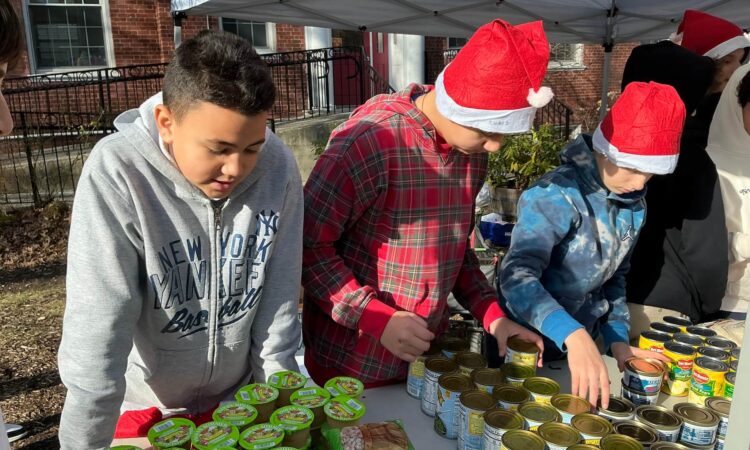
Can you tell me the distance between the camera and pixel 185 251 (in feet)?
5.39

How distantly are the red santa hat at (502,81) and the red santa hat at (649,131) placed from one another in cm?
45

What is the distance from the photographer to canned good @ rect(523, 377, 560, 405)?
1626mm

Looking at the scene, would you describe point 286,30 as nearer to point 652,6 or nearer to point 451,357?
point 652,6

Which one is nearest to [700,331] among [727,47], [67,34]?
[727,47]

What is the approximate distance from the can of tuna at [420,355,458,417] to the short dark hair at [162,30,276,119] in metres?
0.91

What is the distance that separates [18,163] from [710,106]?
9254mm

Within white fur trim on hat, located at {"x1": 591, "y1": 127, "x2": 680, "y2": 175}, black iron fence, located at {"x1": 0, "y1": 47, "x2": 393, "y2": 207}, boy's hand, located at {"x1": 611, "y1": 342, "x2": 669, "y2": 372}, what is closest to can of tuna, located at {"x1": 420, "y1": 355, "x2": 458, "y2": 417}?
boy's hand, located at {"x1": 611, "y1": 342, "x2": 669, "y2": 372}

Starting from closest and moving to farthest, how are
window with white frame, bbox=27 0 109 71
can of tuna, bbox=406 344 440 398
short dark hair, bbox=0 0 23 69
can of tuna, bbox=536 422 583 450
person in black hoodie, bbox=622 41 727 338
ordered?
short dark hair, bbox=0 0 23 69 → can of tuna, bbox=536 422 583 450 → can of tuna, bbox=406 344 440 398 → person in black hoodie, bbox=622 41 727 338 → window with white frame, bbox=27 0 109 71

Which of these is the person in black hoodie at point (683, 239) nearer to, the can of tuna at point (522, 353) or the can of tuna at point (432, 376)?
the can of tuna at point (522, 353)

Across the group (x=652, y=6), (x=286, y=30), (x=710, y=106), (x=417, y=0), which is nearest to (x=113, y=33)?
(x=286, y=30)

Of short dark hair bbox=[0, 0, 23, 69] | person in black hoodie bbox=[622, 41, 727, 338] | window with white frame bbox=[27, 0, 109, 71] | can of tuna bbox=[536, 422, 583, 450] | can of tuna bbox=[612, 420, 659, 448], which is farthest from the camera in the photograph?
window with white frame bbox=[27, 0, 109, 71]

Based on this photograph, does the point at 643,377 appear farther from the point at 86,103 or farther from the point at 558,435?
the point at 86,103

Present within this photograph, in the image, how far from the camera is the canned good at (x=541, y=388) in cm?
163

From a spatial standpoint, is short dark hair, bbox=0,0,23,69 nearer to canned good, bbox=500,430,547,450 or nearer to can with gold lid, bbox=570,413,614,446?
canned good, bbox=500,430,547,450
